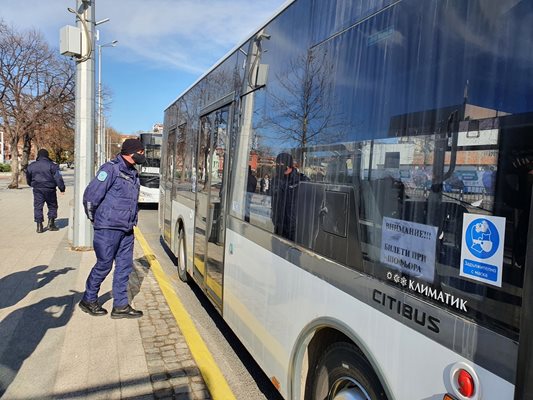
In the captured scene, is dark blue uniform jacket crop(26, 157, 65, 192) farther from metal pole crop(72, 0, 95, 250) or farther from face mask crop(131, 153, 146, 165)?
face mask crop(131, 153, 146, 165)

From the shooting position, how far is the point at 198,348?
4.41 metres

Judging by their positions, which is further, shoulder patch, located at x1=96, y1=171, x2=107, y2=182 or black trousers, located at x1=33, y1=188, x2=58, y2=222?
black trousers, located at x1=33, y1=188, x2=58, y2=222

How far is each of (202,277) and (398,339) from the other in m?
3.81

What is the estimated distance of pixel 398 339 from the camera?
188 centimetres

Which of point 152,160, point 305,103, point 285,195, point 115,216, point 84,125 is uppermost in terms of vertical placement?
point 84,125

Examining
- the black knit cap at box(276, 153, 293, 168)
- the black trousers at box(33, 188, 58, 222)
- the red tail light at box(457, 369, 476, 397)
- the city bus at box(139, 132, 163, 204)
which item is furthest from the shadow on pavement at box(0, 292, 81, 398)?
the city bus at box(139, 132, 163, 204)

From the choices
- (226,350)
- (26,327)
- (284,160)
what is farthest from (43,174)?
(284,160)

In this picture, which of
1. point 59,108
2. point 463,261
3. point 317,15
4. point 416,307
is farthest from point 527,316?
point 59,108

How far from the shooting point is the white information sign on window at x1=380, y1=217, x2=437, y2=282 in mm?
1733

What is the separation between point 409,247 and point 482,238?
355 millimetres

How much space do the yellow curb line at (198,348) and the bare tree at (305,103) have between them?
2.01 metres

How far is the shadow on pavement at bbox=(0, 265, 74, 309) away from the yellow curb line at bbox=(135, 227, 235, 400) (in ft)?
5.08

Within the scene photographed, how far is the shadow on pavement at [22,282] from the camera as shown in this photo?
556 centimetres

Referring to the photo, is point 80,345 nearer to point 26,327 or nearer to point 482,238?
point 26,327
